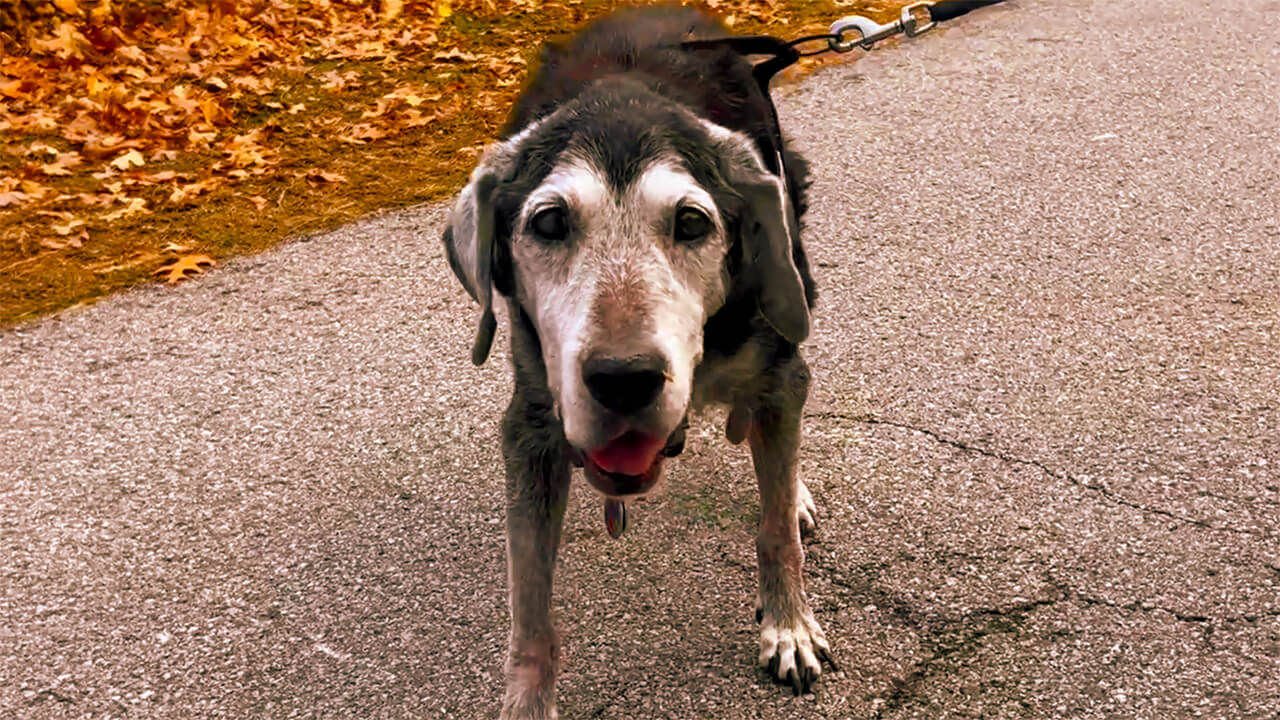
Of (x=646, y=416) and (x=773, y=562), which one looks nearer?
(x=646, y=416)

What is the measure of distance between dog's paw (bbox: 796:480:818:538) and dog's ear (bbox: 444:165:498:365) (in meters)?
1.35

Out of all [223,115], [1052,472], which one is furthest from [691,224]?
[223,115]

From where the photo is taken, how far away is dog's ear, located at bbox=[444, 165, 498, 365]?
2.96 meters

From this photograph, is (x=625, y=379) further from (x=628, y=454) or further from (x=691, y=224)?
(x=691, y=224)

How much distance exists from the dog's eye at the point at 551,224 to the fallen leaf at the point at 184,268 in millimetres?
3699

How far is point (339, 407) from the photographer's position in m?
4.91

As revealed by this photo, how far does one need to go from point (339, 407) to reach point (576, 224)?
2.45 m

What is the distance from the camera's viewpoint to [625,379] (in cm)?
255

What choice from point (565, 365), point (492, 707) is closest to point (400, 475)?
point (492, 707)

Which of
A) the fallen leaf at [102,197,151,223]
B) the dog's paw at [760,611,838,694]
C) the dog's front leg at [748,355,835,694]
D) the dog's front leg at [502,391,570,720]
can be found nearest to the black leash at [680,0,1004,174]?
the dog's front leg at [748,355,835,694]

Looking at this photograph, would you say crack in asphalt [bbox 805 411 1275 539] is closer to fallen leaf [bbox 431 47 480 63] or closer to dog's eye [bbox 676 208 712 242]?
dog's eye [bbox 676 208 712 242]

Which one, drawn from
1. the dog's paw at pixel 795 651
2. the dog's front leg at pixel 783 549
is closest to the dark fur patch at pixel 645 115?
the dog's front leg at pixel 783 549

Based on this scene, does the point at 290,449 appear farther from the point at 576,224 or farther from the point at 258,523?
the point at 576,224

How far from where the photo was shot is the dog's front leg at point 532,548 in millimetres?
3152
